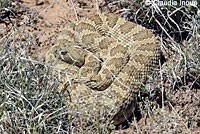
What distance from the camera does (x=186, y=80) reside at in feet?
18.1

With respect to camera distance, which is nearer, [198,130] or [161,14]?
[198,130]

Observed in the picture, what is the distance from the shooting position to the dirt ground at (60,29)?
16.1ft

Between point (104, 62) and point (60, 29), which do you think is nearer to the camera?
point (104, 62)

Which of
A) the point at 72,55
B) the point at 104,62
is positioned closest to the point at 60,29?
the point at 72,55

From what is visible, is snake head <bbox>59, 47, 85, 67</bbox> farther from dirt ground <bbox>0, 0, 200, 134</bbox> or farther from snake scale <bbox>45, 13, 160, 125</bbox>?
dirt ground <bbox>0, 0, 200, 134</bbox>

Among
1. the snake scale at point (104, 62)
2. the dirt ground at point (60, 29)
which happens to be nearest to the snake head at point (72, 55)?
the snake scale at point (104, 62)

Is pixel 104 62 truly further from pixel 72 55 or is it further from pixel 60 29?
pixel 60 29

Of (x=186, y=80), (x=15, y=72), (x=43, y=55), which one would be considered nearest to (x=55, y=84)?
(x=15, y=72)

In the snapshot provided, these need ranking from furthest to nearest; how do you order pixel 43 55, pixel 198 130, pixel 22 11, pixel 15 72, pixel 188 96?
pixel 22 11
pixel 43 55
pixel 188 96
pixel 198 130
pixel 15 72

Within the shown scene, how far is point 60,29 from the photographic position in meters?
6.39

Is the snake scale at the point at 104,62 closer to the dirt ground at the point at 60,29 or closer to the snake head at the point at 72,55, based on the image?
the snake head at the point at 72,55

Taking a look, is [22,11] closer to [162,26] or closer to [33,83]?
[33,83]

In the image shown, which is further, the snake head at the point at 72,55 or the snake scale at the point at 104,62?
the snake head at the point at 72,55

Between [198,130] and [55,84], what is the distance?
2.22m
